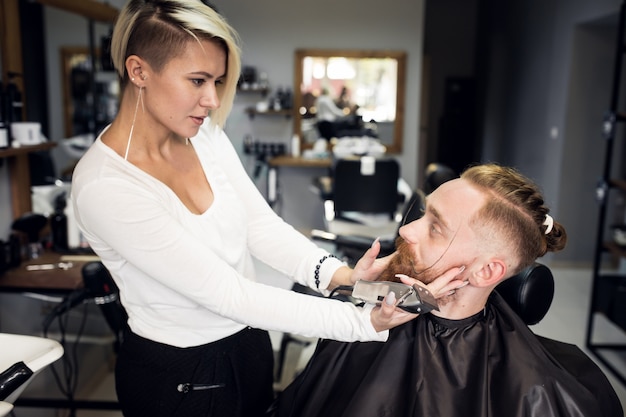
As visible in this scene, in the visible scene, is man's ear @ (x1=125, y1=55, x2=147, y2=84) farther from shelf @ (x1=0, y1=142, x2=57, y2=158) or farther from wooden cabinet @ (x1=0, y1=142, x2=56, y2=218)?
wooden cabinet @ (x1=0, y1=142, x2=56, y2=218)

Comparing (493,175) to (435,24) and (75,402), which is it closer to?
(75,402)

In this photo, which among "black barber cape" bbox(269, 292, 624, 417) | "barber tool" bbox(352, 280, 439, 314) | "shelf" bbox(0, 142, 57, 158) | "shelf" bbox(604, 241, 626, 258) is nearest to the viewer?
"barber tool" bbox(352, 280, 439, 314)

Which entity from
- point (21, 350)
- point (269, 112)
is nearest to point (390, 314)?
point (21, 350)

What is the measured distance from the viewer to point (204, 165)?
49.7 inches

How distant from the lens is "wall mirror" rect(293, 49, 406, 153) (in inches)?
222

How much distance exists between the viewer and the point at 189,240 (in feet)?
3.29

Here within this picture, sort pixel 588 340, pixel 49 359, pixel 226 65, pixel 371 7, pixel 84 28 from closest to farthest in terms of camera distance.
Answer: pixel 226 65 → pixel 49 359 → pixel 84 28 → pixel 588 340 → pixel 371 7

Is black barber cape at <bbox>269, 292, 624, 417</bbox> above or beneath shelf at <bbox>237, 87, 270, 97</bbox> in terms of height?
beneath

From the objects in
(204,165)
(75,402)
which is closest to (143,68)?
(204,165)

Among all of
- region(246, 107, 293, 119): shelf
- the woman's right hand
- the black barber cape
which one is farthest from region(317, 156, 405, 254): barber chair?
the woman's right hand

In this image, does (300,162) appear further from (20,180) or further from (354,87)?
(20,180)

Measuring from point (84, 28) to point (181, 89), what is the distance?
2.23 m

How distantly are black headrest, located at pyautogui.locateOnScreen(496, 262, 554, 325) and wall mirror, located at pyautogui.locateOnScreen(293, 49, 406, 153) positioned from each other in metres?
4.39

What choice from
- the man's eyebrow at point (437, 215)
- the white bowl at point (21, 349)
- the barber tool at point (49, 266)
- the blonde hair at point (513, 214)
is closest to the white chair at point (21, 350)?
the white bowl at point (21, 349)
